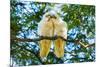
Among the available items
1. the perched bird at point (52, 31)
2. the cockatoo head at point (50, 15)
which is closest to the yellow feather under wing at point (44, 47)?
the perched bird at point (52, 31)

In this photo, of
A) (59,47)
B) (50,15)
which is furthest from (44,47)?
(50,15)

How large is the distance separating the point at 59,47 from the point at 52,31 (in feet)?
0.52

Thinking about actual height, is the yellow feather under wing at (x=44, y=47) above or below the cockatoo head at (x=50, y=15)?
below

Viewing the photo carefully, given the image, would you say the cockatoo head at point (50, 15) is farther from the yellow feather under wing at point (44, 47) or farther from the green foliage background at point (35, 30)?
the yellow feather under wing at point (44, 47)

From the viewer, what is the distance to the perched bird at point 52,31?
1.81 meters

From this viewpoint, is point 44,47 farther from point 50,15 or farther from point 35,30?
point 50,15

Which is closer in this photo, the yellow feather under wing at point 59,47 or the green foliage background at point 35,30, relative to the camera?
the green foliage background at point 35,30

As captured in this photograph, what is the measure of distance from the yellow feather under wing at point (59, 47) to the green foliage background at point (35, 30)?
0.12 feet

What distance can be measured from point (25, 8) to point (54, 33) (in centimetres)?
34

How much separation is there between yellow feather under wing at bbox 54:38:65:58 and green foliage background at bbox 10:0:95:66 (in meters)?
0.04

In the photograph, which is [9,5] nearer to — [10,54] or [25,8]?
[25,8]

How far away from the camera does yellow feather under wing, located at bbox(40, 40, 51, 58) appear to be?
1802 millimetres
